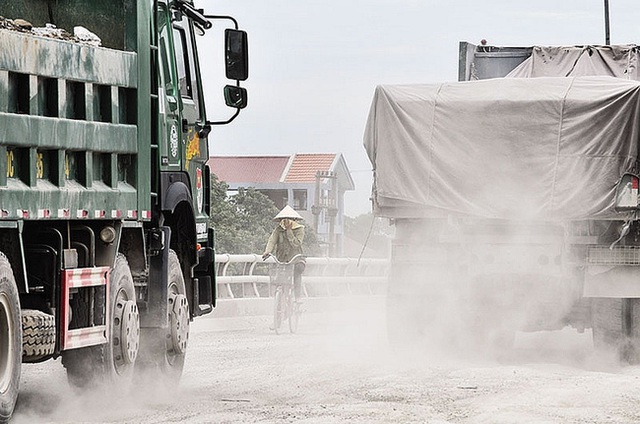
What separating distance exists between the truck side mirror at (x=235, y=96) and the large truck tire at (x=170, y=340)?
1.39m

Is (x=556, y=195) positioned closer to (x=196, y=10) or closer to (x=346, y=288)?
(x=196, y=10)

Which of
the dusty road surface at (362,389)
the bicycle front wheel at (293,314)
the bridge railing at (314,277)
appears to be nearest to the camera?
the dusty road surface at (362,389)

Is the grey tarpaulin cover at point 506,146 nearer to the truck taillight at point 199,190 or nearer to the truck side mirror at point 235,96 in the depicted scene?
the truck taillight at point 199,190

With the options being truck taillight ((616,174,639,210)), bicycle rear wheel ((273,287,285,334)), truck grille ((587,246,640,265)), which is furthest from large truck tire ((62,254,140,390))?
bicycle rear wheel ((273,287,285,334))

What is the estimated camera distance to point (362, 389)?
11844mm

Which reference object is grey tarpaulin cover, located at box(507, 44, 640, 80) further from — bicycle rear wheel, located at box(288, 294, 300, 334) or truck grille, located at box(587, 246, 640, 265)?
bicycle rear wheel, located at box(288, 294, 300, 334)

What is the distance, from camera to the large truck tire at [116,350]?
10.4m

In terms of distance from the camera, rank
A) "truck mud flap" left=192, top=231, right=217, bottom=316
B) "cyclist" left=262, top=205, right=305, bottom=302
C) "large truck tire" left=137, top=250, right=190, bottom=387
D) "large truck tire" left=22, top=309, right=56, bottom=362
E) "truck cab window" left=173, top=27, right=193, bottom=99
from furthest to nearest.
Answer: "cyclist" left=262, top=205, right=305, bottom=302 < "truck mud flap" left=192, top=231, right=217, bottom=316 < "truck cab window" left=173, top=27, right=193, bottom=99 < "large truck tire" left=137, top=250, right=190, bottom=387 < "large truck tire" left=22, top=309, right=56, bottom=362

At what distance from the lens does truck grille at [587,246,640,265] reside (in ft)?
45.9

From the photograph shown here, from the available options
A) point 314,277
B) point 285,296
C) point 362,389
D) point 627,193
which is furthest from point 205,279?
point 314,277

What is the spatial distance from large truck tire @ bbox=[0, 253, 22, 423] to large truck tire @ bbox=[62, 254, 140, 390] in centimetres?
132

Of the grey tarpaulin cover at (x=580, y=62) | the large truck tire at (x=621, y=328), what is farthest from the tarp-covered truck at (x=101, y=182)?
the grey tarpaulin cover at (x=580, y=62)

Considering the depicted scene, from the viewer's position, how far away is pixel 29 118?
894 cm

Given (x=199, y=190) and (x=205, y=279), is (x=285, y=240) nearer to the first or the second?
(x=205, y=279)
